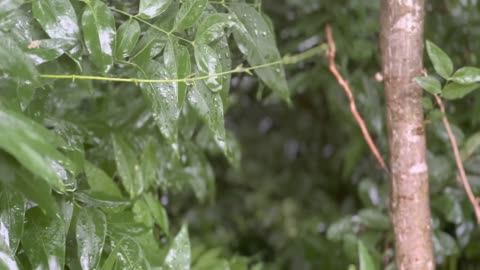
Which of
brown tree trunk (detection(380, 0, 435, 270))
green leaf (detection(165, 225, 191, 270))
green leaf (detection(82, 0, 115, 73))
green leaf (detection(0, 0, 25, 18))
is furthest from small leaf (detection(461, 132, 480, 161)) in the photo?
green leaf (detection(0, 0, 25, 18))

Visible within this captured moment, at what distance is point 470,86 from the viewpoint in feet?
2.35

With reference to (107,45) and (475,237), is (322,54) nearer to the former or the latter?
(475,237)

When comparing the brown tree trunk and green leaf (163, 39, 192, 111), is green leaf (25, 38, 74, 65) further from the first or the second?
the brown tree trunk

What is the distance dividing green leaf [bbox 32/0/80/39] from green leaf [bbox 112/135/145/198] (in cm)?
24

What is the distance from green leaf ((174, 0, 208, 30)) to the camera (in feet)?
2.04

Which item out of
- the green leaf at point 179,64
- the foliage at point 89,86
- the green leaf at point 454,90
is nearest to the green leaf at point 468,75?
the green leaf at point 454,90

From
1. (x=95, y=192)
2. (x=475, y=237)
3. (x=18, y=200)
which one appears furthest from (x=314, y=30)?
(x=18, y=200)

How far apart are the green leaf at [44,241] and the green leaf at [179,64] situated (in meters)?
0.15

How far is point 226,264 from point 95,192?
19 cm

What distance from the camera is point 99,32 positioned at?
1.93ft

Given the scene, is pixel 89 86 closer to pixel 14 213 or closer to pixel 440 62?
pixel 14 213

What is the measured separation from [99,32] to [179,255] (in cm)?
25

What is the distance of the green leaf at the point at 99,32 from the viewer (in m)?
0.58

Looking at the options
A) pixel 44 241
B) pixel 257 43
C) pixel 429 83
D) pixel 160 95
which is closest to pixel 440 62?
pixel 429 83
